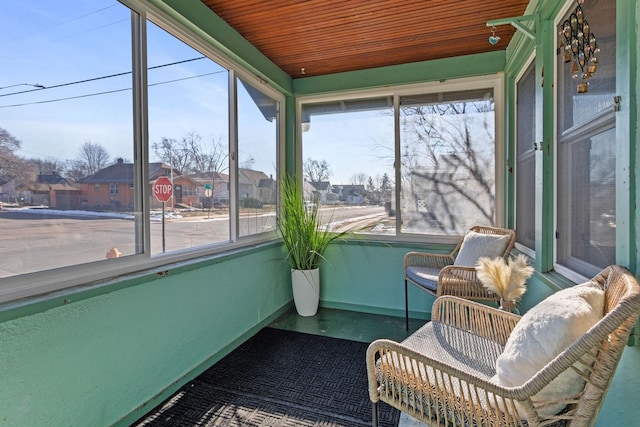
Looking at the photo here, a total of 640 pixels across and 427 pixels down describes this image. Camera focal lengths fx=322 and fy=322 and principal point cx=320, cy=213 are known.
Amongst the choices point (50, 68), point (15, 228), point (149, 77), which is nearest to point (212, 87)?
point (149, 77)

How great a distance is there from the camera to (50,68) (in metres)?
1.43

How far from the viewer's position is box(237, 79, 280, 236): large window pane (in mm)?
2789

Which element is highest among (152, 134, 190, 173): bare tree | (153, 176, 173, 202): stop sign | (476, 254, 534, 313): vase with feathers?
(152, 134, 190, 173): bare tree

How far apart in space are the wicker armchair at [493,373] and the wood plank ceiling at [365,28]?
2.05 meters

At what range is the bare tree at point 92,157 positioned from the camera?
5.15 ft

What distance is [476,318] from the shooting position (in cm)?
162

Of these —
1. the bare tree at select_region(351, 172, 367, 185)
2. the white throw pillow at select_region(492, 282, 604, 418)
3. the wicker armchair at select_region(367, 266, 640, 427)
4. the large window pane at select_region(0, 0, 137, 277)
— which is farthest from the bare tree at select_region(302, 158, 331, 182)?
the white throw pillow at select_region(492, 282, 604, 418)

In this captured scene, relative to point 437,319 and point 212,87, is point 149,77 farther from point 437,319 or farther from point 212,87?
point 437,319

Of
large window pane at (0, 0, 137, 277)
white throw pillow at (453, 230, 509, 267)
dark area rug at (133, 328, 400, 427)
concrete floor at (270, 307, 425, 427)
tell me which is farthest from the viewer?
concrete floor at (270, 307, 425, 427)

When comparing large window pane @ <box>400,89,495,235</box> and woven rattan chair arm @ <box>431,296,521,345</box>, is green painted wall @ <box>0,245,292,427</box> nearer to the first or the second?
woven rattan chair arm @ <box>431,296,521,345</box>

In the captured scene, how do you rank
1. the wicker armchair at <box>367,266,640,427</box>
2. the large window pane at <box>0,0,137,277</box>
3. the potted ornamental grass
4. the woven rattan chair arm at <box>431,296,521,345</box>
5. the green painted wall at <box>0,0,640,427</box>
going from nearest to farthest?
1. the wicker armchair at <box>367,266,640,427</box>
2. the green painted wall at <box>0,0,640,427</box>
3. the large window pane at <box>0,0,137,277</box>
4. the woven rattan chair arm at <box>431,296,521,345</box>
5. the potted ornamental grass

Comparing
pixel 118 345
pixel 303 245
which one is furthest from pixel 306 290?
pixel 118 345

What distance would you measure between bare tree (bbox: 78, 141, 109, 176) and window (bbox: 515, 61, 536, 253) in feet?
8.61

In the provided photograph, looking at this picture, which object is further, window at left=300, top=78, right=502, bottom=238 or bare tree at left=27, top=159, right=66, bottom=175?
window at left=300, top=78, right=502, bottom=238
